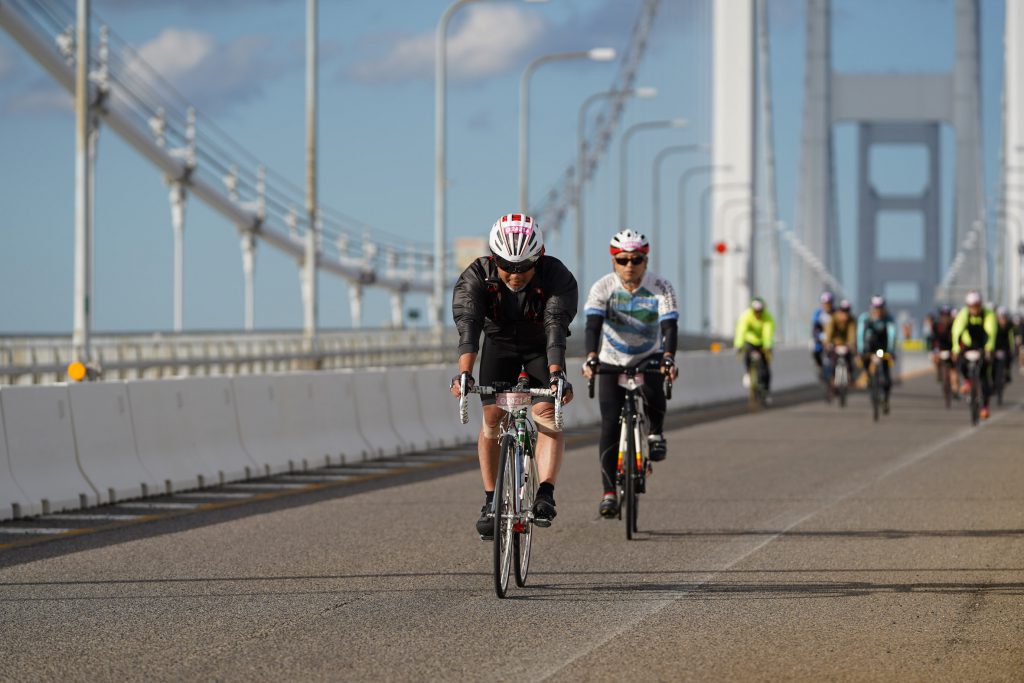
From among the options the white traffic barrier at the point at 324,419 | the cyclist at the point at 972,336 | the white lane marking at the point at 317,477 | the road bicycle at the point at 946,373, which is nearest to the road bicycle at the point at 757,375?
the road bicycle at the point at 946,373

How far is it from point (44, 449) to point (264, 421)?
330cm

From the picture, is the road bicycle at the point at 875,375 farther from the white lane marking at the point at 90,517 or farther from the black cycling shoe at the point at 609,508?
the black cycling shoe at the point at 609,508

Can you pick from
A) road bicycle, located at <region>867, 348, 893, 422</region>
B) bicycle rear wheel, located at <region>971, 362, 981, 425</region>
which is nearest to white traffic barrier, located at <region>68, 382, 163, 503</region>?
bicycle rear wheel, located at <region>971, 362, 981, 425</region>

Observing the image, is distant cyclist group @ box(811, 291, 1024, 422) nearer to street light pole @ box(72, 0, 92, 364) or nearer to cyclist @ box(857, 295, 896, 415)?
cyclist @ box(857, 295, 896, 415)

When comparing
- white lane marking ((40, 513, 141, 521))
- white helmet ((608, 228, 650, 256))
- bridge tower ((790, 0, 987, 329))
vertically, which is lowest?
white lane marking ((40, 513, 141, 521))

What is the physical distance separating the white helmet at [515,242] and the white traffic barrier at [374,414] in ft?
30.5

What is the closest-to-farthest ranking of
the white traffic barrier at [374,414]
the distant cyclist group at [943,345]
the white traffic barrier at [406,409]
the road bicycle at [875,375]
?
the white traffic barrier at [374,414], the white traffic barrier at [406,409], the distant cyclist group at [943,345], the road bicycle at [875,375]

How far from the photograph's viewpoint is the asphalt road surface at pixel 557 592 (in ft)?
20.4

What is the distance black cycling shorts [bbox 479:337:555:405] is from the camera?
314 inches

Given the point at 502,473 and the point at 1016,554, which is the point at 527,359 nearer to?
the point at 502,473

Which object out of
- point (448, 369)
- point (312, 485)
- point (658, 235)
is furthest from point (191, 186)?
point (312, 485)

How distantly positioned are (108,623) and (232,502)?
17.5ft

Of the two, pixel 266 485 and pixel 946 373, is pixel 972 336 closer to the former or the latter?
pixel 946 373

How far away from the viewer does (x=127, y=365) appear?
38.8m
